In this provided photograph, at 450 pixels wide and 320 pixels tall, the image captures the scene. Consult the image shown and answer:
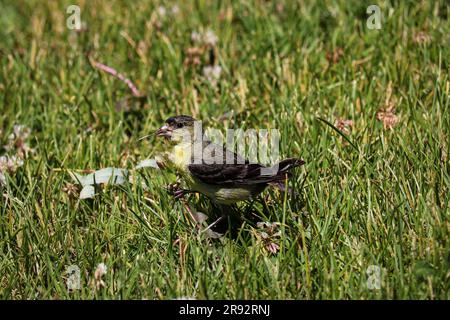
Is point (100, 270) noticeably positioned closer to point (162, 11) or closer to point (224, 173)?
point (224, 173)

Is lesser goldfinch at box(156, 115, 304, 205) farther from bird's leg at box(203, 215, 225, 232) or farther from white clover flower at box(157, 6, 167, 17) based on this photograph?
white clover flower at box(157, 6, 167, 17)

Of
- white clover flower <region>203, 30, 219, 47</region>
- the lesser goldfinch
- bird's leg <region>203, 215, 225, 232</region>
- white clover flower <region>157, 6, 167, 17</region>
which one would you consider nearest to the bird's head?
the lesser goldfinch

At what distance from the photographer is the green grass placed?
3729 mm

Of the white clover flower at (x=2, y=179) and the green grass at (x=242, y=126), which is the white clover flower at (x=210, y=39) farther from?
the white clover flower at (x=2, y=179)

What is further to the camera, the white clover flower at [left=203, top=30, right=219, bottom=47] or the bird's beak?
the white clover flower at [left=203, top=30, right=219, bottom=47]

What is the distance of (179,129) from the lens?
4547 mm

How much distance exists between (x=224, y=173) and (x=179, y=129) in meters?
0.50

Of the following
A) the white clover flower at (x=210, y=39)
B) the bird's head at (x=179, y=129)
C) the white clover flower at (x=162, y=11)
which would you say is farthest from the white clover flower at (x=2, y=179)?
the white clover flower at (x=162, y=11)

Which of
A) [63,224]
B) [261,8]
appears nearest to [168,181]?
[63,224]

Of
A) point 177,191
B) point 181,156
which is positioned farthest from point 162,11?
point 177,191

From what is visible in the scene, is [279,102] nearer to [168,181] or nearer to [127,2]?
[168,181]

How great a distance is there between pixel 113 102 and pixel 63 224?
175 centimetres

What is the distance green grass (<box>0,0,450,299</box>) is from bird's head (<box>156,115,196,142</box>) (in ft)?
1.05

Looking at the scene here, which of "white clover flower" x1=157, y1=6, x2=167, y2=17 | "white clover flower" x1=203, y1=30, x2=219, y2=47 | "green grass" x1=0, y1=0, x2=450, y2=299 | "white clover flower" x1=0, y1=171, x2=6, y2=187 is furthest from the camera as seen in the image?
"white clover flower" x1=157, y1=6, x2=167, y2=17
